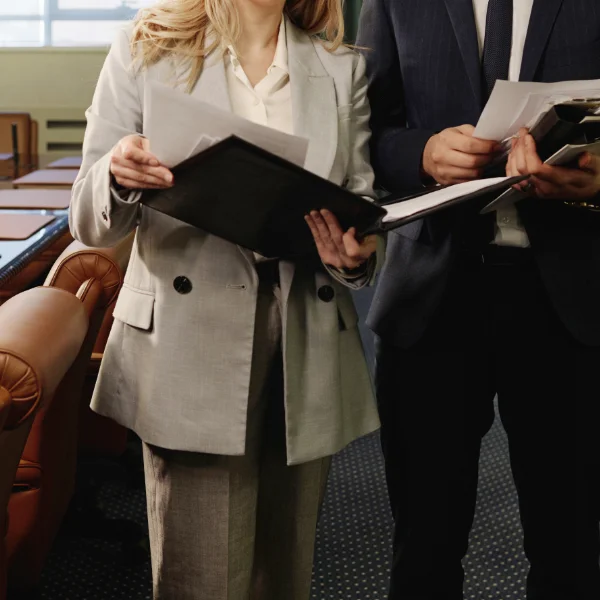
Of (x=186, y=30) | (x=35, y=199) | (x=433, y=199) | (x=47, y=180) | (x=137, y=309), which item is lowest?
(x=47, y=180)

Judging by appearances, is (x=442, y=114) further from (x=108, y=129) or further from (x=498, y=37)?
(x=108, y=129)

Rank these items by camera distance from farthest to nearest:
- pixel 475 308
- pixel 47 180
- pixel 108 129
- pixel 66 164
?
1. pixel 66 164
2. pixel 47 180
3. pixel 475 308
4. pixel 108 129

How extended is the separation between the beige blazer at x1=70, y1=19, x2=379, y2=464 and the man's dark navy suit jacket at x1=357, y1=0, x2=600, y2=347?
0.16 m

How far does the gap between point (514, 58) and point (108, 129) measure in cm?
68

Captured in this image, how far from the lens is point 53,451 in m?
1.75

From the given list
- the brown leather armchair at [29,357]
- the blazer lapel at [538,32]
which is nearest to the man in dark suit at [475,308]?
the blazer lapel at [538,32]

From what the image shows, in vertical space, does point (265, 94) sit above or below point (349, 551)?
above

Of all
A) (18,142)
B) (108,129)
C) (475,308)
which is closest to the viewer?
(108,129)

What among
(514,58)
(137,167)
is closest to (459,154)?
(514,58)

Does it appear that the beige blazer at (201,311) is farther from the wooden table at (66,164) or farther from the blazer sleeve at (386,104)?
the wooden table at (66,164)

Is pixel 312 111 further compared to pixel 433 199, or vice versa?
pixel 312 111

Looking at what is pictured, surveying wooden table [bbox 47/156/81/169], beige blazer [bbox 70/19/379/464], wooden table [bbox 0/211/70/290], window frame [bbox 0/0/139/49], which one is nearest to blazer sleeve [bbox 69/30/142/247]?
beige blazer [bbox 70/19/379/464]

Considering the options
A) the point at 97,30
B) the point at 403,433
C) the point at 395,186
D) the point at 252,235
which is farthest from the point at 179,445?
the point at 97,30

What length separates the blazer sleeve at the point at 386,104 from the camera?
1.47 meters
